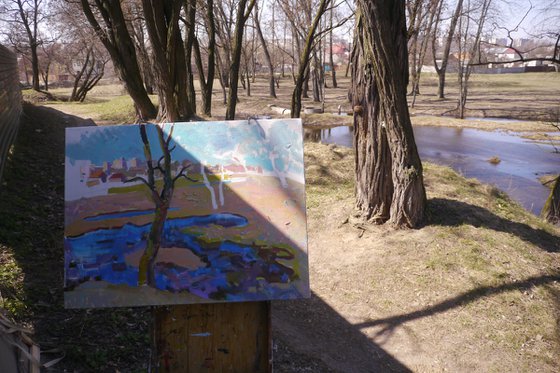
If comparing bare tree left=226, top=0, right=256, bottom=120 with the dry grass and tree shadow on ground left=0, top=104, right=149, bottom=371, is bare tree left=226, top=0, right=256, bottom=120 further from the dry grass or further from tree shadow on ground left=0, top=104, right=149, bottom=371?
tree shadow on ground left=0, top=104, right=149, bottom=371

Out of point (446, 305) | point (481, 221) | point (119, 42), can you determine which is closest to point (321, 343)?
point (446, 305)

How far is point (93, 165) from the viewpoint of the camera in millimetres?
3246

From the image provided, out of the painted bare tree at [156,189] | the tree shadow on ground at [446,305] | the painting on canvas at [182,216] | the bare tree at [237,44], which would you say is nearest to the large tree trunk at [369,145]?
the tree shadow on ground at [446,305]

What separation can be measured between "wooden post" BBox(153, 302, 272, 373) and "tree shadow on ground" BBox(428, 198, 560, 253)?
439cm

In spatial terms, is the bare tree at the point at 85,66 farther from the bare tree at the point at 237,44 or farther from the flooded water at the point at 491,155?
the bare tree at the point at 237,44

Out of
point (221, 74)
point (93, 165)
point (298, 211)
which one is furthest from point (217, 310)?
point (221, 74)

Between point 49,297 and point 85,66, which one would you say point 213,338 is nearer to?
point 49,297

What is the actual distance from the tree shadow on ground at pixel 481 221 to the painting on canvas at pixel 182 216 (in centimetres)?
436

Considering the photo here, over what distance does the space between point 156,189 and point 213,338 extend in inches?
44.2

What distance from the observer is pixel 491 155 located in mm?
18844

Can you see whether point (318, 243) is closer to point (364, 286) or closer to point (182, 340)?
point (364, 286)

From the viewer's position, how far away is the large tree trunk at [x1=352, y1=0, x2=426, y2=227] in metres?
6.43

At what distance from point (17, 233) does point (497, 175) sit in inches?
564

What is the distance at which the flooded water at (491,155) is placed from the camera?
14125mm
